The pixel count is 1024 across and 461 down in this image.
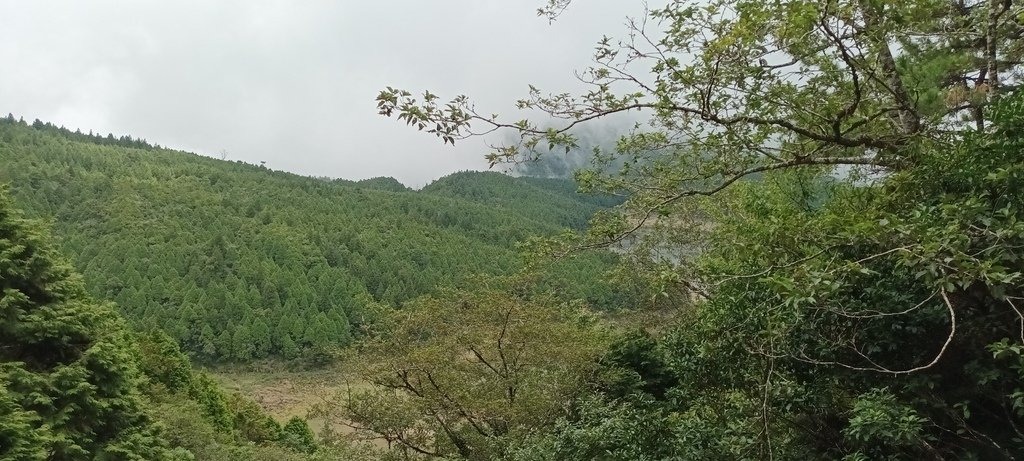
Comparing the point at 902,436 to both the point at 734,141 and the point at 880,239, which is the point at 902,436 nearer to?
the point at 880,239

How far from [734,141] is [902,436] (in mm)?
2302

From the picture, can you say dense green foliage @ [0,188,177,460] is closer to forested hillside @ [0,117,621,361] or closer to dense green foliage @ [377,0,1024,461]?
dense green foliage @ [377,0,1024,461]

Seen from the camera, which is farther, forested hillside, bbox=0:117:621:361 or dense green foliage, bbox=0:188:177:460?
forested hillside, bbox=0:117:621:361

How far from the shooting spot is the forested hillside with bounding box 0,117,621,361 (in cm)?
5734

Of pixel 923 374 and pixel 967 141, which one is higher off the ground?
pixel 967 141

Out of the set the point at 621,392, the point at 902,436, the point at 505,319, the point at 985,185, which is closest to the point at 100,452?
the point at 505,319

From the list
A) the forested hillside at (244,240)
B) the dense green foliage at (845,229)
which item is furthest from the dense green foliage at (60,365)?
the forested hillside at (244,240)

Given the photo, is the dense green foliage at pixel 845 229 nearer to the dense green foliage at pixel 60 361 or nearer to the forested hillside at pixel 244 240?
the dense green foliage at pixel 60 361

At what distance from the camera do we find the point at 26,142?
10256cm

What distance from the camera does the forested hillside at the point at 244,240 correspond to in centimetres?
5734

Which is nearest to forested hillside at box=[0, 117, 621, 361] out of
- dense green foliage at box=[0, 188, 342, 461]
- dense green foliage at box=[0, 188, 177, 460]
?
dense green foliage at box=[0, 188, 342, 461]

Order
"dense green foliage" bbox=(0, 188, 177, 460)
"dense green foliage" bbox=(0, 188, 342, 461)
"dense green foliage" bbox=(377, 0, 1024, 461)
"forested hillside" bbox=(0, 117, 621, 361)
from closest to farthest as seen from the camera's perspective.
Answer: "dense green foliage" bbox=(377, 0, 1024, 461)
"dense green foliage" bbox=(0, 188, 342, 461)
"dense green foliage" bbox=(0, 188, 177, 460)
"forested hillside" bbox=(0, 117, 621, 361)

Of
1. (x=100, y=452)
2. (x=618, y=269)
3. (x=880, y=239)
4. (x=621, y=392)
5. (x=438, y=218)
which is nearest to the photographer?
(x=880, y=239)

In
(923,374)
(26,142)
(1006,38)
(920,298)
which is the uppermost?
(26,142)
